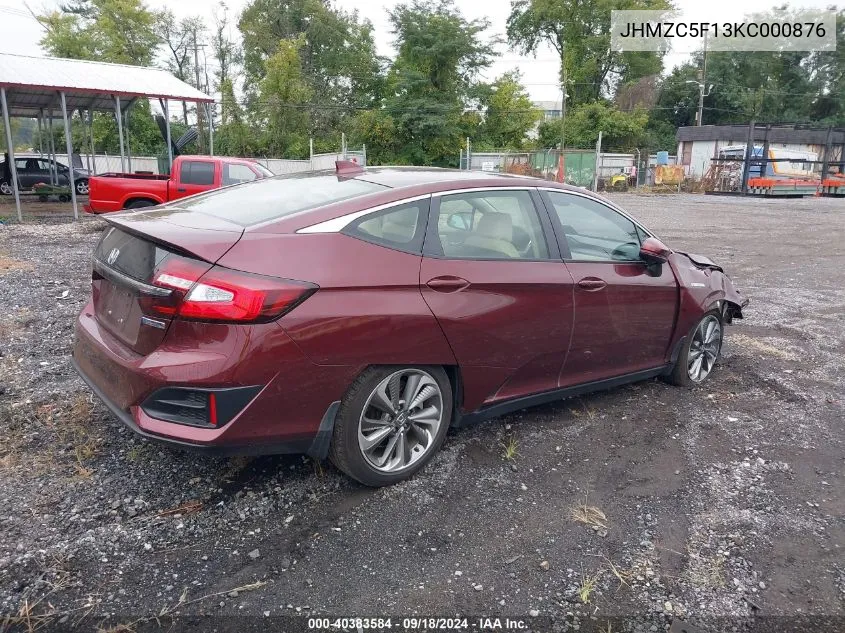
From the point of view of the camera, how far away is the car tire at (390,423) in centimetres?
302

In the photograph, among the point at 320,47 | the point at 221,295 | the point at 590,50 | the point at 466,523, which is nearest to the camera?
the point at 221,295

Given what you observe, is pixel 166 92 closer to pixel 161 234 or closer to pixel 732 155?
pixel 161 234

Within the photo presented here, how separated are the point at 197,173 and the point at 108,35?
41.8 m

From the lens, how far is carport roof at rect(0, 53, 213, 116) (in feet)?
52.6

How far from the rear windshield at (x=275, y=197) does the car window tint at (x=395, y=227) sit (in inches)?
8.4

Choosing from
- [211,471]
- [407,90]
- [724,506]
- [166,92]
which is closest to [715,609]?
[724,506]

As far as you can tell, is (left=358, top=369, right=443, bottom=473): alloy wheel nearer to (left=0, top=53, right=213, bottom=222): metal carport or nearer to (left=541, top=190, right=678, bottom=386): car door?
(left=541, top=190, right=678, bottom=386): car door

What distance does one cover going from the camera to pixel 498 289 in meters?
3.44

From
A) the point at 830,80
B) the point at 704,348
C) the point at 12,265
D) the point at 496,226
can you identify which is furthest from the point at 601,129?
the point at 496,226

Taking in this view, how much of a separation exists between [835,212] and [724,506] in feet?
85.6

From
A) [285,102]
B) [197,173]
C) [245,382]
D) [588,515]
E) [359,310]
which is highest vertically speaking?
[285,102]

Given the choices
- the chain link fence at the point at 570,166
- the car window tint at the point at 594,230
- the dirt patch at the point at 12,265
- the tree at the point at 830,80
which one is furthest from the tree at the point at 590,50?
the car window tint at the point at 594,230

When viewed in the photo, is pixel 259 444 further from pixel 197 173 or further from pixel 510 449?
pixel 197 173

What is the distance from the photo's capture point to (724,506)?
129 inches
